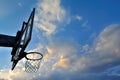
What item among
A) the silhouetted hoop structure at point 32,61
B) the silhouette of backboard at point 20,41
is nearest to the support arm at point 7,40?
the silhouette of backboard at point 20,41

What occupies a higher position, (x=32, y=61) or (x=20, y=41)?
(x=20, y=41)

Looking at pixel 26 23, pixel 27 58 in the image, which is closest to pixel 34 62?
pixel 27 58

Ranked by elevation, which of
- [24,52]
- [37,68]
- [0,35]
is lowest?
[37,68]

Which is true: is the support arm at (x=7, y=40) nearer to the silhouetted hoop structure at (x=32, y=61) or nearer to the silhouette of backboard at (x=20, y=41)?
the silhouette of backboard at (x=20, y=41)

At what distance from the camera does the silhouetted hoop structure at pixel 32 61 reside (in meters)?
11.0

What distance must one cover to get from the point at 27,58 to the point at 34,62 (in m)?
0.42

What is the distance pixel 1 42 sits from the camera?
1101cm

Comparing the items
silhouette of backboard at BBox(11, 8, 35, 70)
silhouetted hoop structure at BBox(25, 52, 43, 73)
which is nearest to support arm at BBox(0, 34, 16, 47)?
silhouette of backboard at BBox(11, 8, 35, 70)

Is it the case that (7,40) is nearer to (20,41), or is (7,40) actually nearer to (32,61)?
(20,41)

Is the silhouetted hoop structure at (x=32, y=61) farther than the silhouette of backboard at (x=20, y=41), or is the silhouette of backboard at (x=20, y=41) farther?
the silhouetted hoop structure at (x=32, y=61)

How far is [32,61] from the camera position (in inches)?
450

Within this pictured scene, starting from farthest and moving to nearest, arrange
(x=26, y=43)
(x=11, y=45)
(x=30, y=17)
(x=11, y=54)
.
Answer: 1. (x=11, y=54)
2. (x=11, y=45)
3. (x=30, y=17)
4. (x=26, y=43)

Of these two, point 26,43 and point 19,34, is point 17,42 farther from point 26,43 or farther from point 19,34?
point 26,43

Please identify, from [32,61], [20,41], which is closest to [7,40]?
[20,41]
